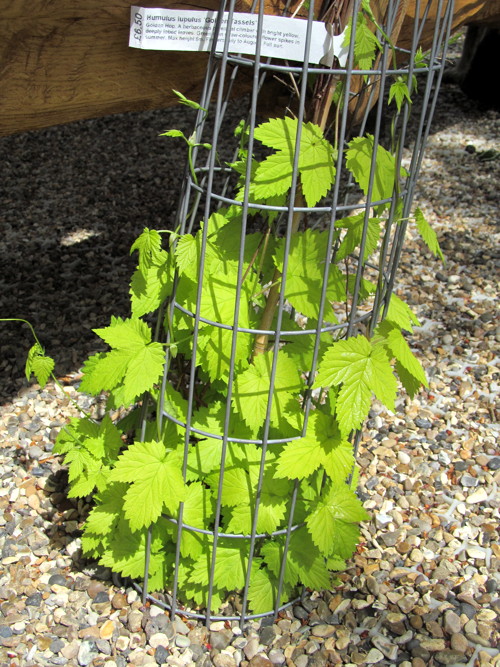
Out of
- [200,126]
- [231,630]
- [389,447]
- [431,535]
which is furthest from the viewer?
[389,447]

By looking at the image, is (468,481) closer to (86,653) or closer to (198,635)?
(198,635)

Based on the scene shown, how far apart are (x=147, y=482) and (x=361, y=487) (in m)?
0.92

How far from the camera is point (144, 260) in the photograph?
1417 millimetres

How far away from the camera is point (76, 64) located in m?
1.59

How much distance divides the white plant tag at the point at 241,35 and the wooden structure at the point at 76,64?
0.23 metres

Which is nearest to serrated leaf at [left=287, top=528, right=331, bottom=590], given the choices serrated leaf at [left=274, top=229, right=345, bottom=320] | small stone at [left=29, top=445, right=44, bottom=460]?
serrated leaf at [left=274, top=229, right=345, bottom=320]

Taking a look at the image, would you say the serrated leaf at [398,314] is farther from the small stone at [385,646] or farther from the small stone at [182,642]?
the small stone at [182,642]

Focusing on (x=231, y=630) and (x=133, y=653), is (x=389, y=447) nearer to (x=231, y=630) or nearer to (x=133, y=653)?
(x=231, y=630)

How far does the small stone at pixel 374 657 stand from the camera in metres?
1.62

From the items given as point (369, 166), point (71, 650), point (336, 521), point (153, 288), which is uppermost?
point (369, 166)

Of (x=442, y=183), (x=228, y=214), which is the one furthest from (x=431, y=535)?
(x=442, y=183)

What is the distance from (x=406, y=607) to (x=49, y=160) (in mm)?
3695

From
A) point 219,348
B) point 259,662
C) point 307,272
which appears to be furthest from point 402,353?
point 259,662

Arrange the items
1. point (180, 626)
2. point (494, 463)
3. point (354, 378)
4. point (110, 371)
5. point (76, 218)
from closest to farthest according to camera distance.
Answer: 1. point (354, 378)
2. point (110, 371)
3. point (180, 626)
4. point (494, 463)
5. point (76, 218)
